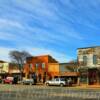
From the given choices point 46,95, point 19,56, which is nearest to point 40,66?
point 19,56

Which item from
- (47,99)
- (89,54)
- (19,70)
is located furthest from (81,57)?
(47,99)

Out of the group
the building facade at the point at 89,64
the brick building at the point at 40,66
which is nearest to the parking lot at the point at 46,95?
the building facade at the point at 89,64

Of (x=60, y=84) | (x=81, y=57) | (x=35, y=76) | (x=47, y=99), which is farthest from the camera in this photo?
(x=35, y=76)

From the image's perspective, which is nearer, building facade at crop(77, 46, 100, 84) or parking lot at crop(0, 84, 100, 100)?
parking lot at crop(0, 84, 100, 100)

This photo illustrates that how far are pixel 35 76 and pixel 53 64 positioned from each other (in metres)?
6.68

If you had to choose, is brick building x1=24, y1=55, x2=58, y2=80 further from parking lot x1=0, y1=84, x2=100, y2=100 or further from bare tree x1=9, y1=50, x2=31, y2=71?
parking lot x1=0, y1=84, x2=100, y2=100

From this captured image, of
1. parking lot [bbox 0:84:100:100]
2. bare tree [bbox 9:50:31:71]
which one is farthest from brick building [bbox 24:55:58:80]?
parking lot [bbox 0:84:100:100]

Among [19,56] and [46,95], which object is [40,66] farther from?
[46,95]

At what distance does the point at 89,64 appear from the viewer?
2734 inches

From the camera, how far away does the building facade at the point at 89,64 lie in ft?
224

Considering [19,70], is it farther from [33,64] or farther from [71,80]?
[71,80]

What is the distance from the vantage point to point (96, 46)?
6862 centimetres

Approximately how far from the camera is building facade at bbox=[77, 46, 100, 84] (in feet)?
224

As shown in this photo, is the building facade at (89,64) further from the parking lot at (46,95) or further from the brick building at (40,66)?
the parking lot at (46,95)
